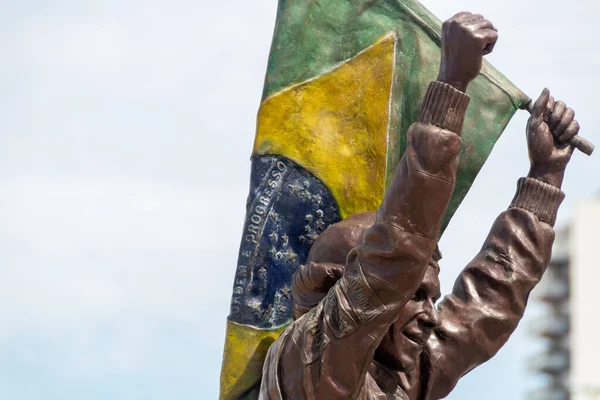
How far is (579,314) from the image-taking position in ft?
113

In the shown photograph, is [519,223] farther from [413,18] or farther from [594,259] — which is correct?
[594,259]

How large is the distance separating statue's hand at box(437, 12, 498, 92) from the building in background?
83.8 feet

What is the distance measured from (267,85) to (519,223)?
4.24ft

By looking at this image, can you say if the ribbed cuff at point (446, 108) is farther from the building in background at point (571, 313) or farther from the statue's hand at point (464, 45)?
the building in background at point (571, 313)

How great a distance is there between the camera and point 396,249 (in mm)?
6562

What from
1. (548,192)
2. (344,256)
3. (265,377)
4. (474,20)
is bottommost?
(265,377)

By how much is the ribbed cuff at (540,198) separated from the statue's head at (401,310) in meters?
Result: 0.70

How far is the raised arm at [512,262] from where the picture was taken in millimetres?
7582

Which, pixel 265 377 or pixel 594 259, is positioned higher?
pixel 594 259

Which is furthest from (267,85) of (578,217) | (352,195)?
(578,217)

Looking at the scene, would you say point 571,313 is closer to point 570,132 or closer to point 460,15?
point 570,132

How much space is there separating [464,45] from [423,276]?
90 centimetres

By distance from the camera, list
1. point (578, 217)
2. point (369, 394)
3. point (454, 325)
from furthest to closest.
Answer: point (578, 217), point (454, 325), point (369, 394)

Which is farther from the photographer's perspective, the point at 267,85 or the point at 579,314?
the point at 579,314
